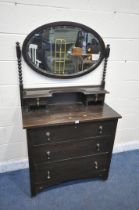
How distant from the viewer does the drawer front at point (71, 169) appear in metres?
1.65

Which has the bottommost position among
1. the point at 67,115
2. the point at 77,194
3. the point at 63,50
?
the point at 77,194

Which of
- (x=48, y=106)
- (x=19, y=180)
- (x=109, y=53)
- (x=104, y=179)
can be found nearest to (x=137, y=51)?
(x=109, y=53)

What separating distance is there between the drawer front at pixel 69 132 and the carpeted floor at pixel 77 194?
64 centimetres

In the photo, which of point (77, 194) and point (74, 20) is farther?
point (77, 194)

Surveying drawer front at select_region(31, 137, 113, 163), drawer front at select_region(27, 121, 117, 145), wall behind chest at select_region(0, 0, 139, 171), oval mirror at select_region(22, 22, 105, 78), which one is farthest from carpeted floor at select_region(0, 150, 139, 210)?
oval mirror at select_region(22, 22, 105, 78)

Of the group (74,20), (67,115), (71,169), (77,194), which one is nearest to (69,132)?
(67,115)

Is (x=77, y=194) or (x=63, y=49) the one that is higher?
(x=63, y=49)

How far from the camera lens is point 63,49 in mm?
1618

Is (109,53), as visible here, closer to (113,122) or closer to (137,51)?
(137,51)

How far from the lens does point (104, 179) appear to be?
6.40 ft

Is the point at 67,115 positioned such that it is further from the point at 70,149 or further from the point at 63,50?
the point at 63,50

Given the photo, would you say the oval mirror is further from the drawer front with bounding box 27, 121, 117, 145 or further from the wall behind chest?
the drawer front with bounding box 27, 121, 117, 145

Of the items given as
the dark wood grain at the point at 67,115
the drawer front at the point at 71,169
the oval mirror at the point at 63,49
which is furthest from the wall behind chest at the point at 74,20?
the drawer front at the point at 71,169

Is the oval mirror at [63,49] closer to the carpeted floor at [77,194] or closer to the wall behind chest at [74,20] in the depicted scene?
the wall behind chest at [74,20]
